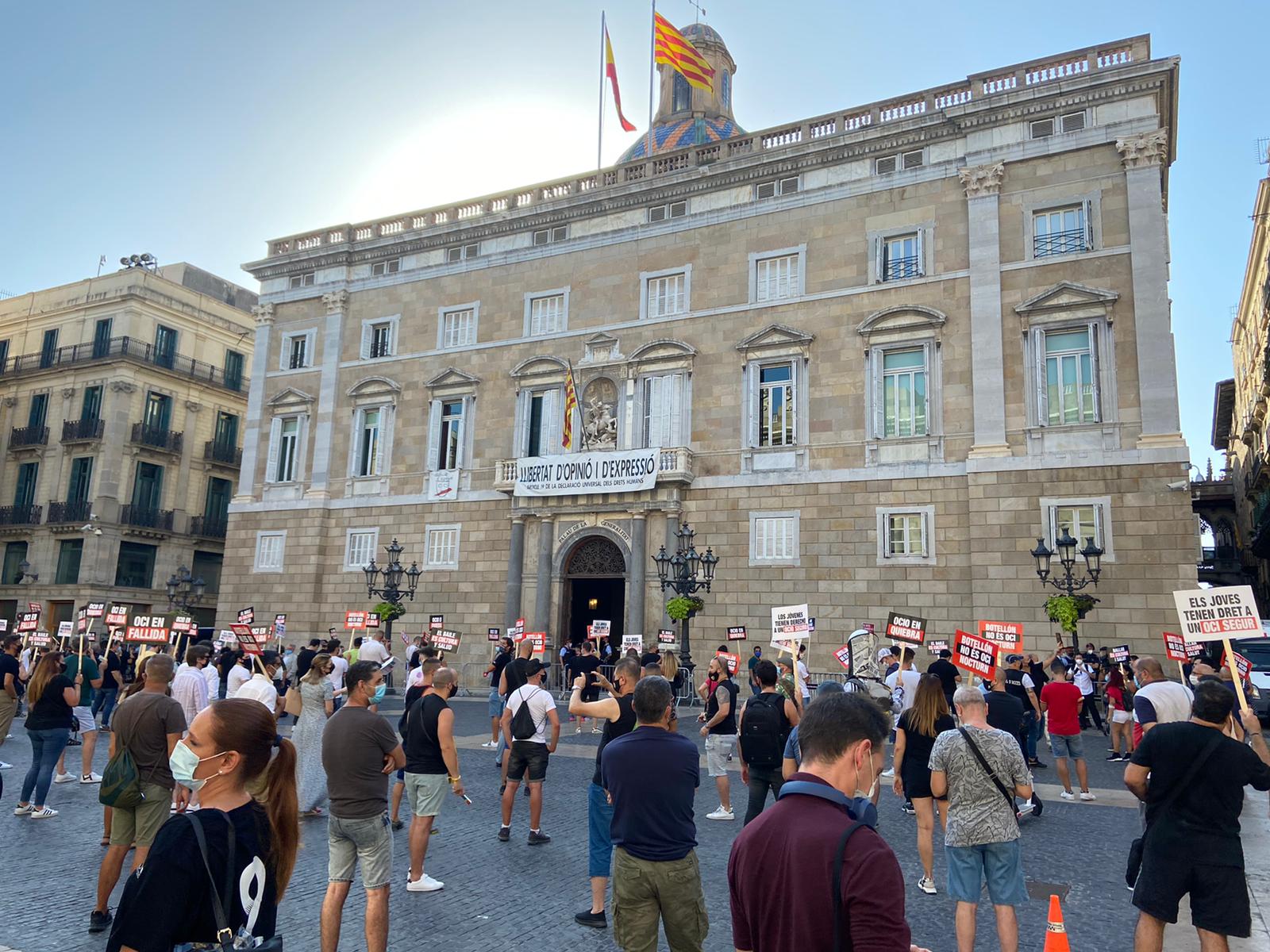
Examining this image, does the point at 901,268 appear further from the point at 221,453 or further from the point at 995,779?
the point at 221,453

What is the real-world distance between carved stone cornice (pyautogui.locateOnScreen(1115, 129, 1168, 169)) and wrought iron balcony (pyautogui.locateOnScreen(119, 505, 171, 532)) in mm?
39370

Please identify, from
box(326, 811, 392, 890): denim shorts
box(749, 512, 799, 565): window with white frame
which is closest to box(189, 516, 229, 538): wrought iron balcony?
box(749, 512, 799, 565): window with white frame

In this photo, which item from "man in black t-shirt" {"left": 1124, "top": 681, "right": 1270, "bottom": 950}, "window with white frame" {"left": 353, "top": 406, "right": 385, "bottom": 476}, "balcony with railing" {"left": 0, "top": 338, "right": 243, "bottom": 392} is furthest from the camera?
"balcony with railing" {"left": 0, "top": 338, "right": 243, "bottom": 392}

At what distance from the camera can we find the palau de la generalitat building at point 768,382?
2173cm

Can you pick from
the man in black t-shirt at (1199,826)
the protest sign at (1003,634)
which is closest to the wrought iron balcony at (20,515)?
the protest sign at (1003,634)

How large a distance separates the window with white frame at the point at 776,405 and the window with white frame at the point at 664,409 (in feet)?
8.03

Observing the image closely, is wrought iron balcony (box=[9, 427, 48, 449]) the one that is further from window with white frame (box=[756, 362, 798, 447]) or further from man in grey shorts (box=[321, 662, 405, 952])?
man in grey shorts (box=[321, 662, 405, 952])

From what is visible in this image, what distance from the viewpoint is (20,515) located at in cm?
3997

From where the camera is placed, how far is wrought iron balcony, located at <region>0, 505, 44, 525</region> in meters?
39.2

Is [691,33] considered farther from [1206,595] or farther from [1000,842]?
[1000,842]

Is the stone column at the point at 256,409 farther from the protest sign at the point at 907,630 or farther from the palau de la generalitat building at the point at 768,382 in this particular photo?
the protest sign at the point at 907,630

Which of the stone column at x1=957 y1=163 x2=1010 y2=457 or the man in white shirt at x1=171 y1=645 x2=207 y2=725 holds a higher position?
the stone column at x1=957 y1=163 x2=1010 y2=457

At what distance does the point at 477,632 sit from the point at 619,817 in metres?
24.0

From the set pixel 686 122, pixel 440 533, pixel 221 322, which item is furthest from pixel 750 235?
pixel 221 322
